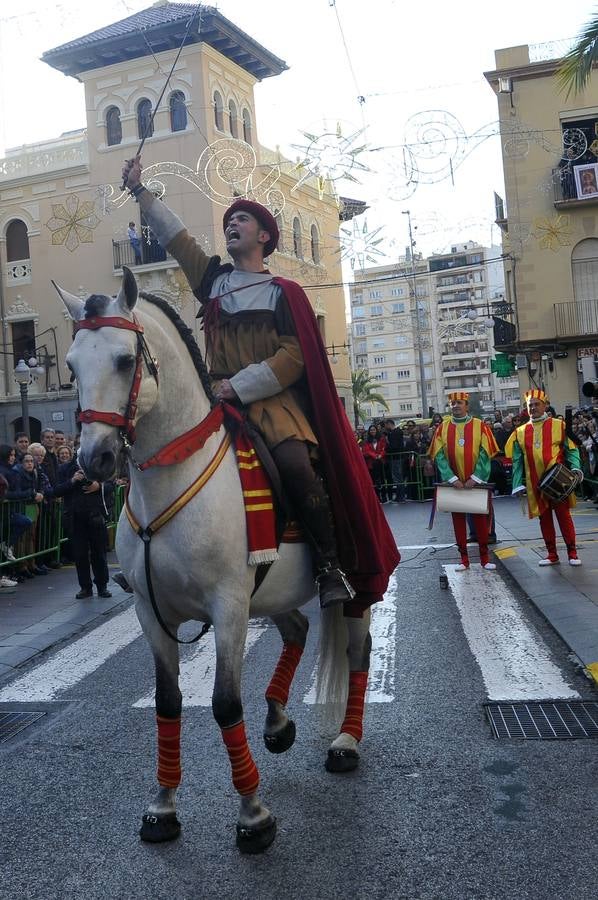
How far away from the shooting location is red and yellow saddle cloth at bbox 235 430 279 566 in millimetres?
3982

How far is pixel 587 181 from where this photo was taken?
1212 inches

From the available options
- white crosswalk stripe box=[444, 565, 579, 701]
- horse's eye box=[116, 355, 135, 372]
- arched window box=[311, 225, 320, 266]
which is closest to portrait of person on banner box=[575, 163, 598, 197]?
arched window box=[311, 225, 320, 266]

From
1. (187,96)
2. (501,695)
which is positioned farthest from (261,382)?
(187,96)

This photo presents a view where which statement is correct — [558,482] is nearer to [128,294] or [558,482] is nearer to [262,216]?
[262,216]

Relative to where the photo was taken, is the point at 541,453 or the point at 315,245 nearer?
the point at 541,453

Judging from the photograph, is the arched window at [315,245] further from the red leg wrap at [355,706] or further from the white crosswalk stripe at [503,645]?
the red leg wrap at [355,706]

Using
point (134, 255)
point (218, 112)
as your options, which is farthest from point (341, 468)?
point (134, 255)

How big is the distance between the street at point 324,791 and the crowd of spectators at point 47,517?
137 inches

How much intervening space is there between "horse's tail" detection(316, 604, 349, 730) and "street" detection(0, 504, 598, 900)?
0.23 meters

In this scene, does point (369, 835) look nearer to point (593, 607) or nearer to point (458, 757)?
point (458, 757)

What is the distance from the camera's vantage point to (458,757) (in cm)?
475

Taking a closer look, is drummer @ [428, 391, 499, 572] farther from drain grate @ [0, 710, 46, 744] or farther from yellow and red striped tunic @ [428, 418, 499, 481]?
drain grate @ [0, 710, 46, 744]

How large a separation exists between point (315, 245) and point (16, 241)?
12.8 meters

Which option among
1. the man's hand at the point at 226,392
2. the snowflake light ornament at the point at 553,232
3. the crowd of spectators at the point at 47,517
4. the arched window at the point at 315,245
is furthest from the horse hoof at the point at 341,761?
the snowflake light ornament at the point at 553,232
